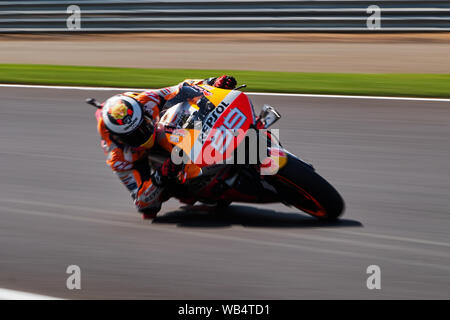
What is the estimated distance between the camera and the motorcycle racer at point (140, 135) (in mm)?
5566

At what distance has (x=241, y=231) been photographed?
5988mm

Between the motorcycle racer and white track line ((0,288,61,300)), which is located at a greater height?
the motorcycle racer

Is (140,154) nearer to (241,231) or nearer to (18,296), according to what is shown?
(241,231)

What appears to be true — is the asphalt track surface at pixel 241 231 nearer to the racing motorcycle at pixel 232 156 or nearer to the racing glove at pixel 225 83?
the racing motorcycle at pixel 232 156

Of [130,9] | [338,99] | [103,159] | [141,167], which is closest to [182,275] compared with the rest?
[141,167]

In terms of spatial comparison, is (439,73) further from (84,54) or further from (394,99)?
(84,54)

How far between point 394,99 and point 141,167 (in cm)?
604

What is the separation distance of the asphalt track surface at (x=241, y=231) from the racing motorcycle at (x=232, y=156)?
327mm

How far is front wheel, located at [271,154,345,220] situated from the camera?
18.6 ft

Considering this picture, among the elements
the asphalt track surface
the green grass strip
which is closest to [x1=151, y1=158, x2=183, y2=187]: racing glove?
the asphalt track surface

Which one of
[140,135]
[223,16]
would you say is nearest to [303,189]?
[140,135]

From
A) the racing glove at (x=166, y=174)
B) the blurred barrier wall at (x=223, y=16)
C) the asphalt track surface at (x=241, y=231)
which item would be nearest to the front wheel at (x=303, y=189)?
the asphalt track surface at (x=241, y=231)

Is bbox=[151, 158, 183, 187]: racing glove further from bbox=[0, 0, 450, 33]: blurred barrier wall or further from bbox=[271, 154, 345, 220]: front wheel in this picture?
bbox=[0, 0, 450, 33]: blurred barrier wall

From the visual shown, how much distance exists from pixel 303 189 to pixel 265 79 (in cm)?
737
